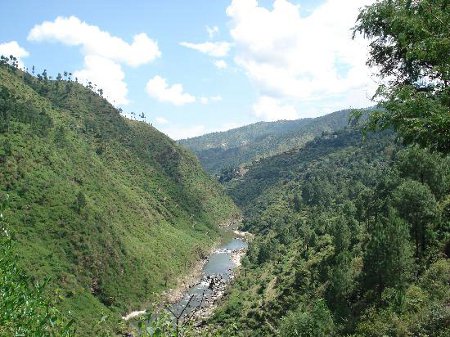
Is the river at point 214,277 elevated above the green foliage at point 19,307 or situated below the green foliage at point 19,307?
below

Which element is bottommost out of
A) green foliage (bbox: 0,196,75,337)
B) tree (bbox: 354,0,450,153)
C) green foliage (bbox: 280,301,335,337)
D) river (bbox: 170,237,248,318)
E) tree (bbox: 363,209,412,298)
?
river (bbox: 170,237,248,318)

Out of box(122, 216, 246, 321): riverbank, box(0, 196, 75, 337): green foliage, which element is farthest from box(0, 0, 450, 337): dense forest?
box(122, 216, 246, 321): riverbank

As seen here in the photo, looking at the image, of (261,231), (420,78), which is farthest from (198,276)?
(420,78)

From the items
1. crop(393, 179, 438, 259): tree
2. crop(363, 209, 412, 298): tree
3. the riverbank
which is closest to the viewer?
crop(363, 209, 412, 298): tree

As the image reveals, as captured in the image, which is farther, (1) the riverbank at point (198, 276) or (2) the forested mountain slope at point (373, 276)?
(1) the riverbank at point (198, 276)

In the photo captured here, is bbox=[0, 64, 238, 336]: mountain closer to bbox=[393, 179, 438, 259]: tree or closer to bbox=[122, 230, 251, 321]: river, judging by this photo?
bbox=[122, 230, 251, 321]: river

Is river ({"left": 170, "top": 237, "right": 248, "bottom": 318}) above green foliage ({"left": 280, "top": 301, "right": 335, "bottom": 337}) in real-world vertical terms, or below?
below

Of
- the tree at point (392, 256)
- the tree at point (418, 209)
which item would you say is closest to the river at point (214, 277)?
the tree at point (392, 256)

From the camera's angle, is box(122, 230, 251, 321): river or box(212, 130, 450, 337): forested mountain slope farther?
box(122, 230, 251, 321): river

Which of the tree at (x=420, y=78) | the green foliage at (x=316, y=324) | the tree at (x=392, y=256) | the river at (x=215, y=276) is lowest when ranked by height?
the river at (x=215, y=276)

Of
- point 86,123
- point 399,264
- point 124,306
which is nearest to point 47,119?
point 86,123

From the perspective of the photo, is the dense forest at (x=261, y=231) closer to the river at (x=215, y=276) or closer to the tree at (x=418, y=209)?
the tree at (x=418, y=209)

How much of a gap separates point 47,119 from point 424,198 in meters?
119

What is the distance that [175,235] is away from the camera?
148 metres
